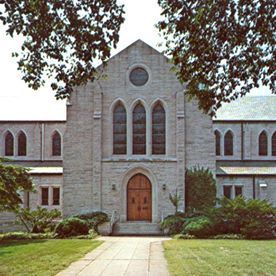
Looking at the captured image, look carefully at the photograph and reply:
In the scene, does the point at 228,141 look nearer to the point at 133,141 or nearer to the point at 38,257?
the point at 133,141

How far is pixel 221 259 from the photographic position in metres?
19.6

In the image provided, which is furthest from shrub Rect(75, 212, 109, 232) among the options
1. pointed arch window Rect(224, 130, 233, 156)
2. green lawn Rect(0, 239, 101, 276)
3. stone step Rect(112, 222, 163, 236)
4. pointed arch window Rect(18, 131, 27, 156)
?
pointed arch window Rect(224, 130, 233, 156)

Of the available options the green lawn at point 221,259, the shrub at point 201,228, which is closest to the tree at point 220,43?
the green lawn at point 221,259

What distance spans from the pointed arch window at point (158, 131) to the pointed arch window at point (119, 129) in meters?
2.06

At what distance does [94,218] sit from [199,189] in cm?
766

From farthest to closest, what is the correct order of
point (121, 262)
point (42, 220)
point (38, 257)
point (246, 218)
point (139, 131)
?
point (139, 131) → point (42, 220) → point (246, 218) → point (38, 257) → point (121, 262)

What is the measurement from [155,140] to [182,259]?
2019 cm

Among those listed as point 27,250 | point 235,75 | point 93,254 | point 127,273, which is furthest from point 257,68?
point 27,250

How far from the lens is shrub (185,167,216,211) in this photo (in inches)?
1515

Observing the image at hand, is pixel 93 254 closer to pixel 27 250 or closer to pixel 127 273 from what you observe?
pixel 27 250

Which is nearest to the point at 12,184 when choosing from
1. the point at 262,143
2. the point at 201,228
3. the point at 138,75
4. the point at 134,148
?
the point at 201,228

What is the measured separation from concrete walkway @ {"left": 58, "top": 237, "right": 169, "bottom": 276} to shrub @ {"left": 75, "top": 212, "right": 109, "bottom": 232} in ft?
33.4

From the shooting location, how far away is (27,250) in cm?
2395

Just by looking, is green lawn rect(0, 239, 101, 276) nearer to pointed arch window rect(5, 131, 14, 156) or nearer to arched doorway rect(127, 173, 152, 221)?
arched doorway rect(127, 173, 152, 221)
